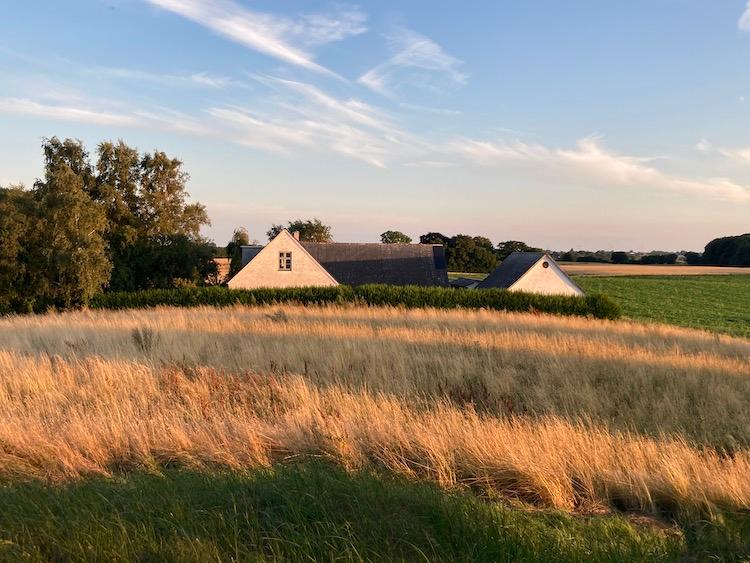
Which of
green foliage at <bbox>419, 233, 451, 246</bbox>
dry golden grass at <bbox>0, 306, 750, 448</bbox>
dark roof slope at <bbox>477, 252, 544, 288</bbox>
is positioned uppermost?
green foliage at <bbox>419, 233, 451, 246</bbox>

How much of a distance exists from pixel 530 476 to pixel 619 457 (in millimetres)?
1070

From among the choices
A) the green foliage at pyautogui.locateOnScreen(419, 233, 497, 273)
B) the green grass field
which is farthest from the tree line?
the green foliage at pyautogui.locateOnScreen(419, 233, 497, 273)

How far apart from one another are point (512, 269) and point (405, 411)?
35223 mm

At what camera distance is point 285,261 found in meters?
38.6

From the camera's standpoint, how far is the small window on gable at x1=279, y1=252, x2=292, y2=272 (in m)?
38.4

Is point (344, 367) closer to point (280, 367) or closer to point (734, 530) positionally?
point (280, 367)

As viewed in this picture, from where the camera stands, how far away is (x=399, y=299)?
2534 cm

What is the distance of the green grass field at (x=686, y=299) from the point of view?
114 ft

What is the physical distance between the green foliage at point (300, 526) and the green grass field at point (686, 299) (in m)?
30.1

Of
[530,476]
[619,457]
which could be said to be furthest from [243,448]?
[619,457]

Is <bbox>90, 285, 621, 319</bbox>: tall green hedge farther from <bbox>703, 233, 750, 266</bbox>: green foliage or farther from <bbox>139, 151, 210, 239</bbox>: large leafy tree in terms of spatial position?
<bbox>703, 233, 750, 266</bbox>: green foliage

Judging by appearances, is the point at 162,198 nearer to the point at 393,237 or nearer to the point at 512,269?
the point at 512,269

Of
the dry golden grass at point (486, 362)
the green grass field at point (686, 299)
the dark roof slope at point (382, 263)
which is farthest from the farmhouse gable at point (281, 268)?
the green grass field at point (686, 299)

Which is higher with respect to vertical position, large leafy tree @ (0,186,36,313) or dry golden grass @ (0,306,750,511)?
large leafy tree @ (0,186,36,313)
